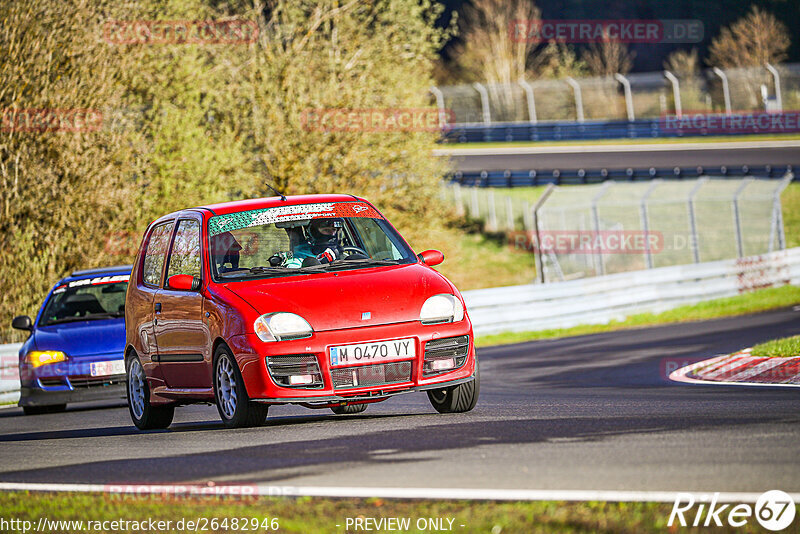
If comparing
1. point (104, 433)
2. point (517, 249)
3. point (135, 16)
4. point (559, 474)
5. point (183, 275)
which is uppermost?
point (135, 16)

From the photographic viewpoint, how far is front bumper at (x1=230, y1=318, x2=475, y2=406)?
331 inches

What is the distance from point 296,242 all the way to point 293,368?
4.84ft

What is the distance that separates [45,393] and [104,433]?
141 inches

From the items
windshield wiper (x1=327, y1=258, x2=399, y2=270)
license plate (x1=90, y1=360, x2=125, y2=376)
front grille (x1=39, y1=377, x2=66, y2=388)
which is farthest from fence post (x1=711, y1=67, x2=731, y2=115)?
windshield wiper (x1=327, y1=258, x2=399, y2=270)

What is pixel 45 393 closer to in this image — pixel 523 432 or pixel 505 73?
pixel 523 432

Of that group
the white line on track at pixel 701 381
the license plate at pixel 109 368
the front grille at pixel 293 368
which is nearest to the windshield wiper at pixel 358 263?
the front grille at pixel 293 368

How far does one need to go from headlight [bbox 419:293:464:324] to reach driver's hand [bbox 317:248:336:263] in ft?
3.52

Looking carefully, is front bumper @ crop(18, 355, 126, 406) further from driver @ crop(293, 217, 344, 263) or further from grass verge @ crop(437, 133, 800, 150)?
grass verge @ crop(437, 133, 800, 150)

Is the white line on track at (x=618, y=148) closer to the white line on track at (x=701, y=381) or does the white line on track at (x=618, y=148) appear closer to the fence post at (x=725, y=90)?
the fence post at (x=725, y=90)

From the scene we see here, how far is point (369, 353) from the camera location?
844 cm

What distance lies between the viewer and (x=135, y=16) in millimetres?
23828

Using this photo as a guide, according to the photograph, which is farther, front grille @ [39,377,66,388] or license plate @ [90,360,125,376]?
front grille @ [39,377,66,388]

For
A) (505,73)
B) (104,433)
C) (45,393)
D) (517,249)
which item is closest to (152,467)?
(104,433)

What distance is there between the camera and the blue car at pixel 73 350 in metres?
13.4
